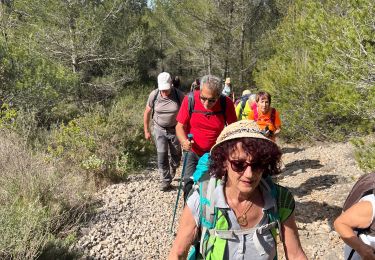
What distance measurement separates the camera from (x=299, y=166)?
7.12 m

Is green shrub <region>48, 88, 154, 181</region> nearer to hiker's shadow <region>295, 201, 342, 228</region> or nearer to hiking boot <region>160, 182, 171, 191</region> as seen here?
hiking boot <region>160, 182, 171, 191</region>

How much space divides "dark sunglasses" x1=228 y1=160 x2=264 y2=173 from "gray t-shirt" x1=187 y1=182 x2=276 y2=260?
152mm

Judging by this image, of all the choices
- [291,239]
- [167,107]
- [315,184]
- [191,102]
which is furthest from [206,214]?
[315,184]

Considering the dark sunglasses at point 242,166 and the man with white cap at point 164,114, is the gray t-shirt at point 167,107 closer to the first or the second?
the man with white cap at point 164,114

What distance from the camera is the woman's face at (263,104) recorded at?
4980 millimetres

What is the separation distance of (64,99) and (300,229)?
7.29 meters

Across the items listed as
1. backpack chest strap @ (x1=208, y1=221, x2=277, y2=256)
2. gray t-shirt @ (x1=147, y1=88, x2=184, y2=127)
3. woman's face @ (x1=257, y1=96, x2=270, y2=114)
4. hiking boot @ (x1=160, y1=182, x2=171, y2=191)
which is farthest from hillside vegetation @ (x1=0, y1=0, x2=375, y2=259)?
backpack chest strap @ (x1=208, y1=221, x2=277, y2=256)

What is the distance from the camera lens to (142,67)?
2142 cm

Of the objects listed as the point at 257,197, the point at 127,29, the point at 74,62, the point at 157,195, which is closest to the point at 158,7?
the point at 127,29

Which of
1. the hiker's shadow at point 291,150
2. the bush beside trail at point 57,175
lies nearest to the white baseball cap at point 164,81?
the bush beside trail at point 57,175

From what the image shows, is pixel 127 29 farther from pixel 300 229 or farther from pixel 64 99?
pixel 300 229

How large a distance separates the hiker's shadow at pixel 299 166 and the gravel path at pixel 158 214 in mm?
20

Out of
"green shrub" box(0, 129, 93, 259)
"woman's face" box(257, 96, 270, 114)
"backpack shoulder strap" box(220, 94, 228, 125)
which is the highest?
"backpack shoulder strap" box(220, 94, 228, 125)

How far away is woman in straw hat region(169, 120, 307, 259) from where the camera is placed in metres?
1.66
